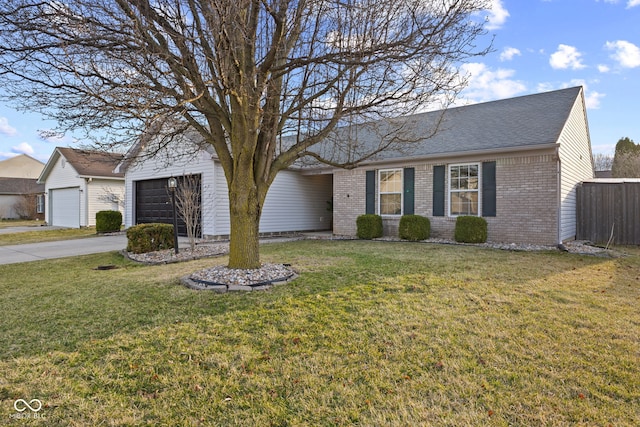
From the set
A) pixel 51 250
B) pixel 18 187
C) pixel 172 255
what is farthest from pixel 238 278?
pixel 18 187

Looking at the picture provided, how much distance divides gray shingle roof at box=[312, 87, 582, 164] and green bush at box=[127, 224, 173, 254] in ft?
17.5

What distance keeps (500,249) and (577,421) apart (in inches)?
302

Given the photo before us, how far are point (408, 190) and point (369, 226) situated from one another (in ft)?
5.84

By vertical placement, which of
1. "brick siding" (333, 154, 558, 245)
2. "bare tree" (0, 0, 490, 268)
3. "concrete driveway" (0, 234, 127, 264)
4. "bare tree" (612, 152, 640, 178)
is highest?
"bare tree" (612, 152, 640, 178)

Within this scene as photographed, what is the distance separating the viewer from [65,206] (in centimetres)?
2030

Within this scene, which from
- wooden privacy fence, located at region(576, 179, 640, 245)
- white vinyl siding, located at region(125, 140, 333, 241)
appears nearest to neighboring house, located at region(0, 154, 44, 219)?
white vinyl siding, located at region(125, 140, 333, 241)

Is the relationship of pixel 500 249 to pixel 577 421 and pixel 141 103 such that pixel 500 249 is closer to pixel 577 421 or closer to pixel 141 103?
pixel 577 421

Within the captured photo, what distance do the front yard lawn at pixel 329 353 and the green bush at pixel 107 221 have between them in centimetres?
979

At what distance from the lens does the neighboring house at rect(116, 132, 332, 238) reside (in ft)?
39.7

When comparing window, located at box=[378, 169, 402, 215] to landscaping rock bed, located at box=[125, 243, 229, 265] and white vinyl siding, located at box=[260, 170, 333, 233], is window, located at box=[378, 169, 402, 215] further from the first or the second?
landscaping rock bed, located at box=[125, 243, 229, 265]

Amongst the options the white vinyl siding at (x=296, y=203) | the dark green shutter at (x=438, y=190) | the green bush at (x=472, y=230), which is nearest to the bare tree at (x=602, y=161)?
the white vinyl siding at (x=296, y=203)

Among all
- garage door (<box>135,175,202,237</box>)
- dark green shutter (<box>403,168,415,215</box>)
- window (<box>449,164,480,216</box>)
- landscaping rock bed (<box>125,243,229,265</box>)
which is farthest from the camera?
garage door (<box>135,175,202,237</box>)

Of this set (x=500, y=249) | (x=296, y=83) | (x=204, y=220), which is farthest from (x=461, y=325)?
(x=204, y=220)

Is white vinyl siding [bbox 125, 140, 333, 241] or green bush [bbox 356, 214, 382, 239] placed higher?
white vinyl siding [bbox 125, 140, 333, 241]
